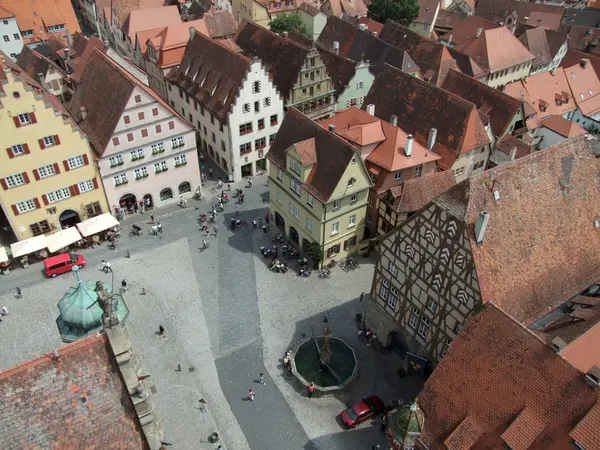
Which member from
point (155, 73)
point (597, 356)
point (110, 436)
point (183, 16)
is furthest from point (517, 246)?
point (183, 16)

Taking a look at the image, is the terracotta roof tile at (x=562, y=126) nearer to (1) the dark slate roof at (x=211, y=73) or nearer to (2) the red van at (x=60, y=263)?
(1) the dark slate roof at (x=211, y=73)

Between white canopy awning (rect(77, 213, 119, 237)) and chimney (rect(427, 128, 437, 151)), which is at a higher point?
chimney (rect(427, 128, 437, 151))

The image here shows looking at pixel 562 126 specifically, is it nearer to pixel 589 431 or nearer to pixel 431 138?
pixel 431 138

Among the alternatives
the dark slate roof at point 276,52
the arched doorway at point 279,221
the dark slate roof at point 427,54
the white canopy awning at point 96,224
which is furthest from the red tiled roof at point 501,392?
the dark slate roof at point 427,54

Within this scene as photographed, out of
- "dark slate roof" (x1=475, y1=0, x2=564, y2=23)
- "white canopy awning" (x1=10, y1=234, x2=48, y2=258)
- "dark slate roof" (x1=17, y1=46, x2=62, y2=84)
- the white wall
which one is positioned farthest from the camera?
"dark slate roof" (x1=475, y1=0, x2=564, y2=23)

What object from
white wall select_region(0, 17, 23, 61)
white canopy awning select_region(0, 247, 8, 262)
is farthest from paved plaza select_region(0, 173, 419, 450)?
white wall select_region(0, 17, 23, 61)

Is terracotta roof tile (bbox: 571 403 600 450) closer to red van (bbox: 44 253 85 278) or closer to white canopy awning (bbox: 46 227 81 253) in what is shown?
red van (bbox: 44 253 85 278)
